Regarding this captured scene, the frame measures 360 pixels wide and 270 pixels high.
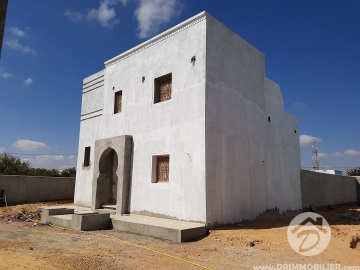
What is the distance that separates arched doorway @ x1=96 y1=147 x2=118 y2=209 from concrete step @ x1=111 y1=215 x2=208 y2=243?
283 centimetres

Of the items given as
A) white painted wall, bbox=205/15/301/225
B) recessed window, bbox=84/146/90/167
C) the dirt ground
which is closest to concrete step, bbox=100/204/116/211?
the dirt ground

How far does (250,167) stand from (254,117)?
77.0 inches

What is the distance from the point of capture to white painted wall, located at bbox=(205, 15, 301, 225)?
8.73 m

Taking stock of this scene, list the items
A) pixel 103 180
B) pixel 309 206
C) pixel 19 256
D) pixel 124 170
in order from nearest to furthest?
pixel 19 256 < pixel 124 170 < pixel 103 180 < pixel 309 206

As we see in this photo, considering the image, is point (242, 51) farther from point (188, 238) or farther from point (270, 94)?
point (188, 238)

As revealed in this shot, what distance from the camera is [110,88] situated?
1264 centimetres

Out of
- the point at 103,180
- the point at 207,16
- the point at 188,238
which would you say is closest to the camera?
the point at 188,238

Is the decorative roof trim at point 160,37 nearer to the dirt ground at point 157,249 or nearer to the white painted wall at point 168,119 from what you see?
the white painted wall at point 168,119

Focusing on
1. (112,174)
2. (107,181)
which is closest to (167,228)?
→ (107,181)

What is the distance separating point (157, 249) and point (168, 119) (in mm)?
4500

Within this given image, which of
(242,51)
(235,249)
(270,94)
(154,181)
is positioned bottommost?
(235,249)

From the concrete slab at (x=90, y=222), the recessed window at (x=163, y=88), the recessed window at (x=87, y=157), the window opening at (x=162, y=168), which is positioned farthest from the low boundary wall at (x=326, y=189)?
the recessed window at (x=87, y=157)

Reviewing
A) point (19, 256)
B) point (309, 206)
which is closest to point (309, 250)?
point (19, 256)

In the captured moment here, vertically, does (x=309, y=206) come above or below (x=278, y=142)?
below
